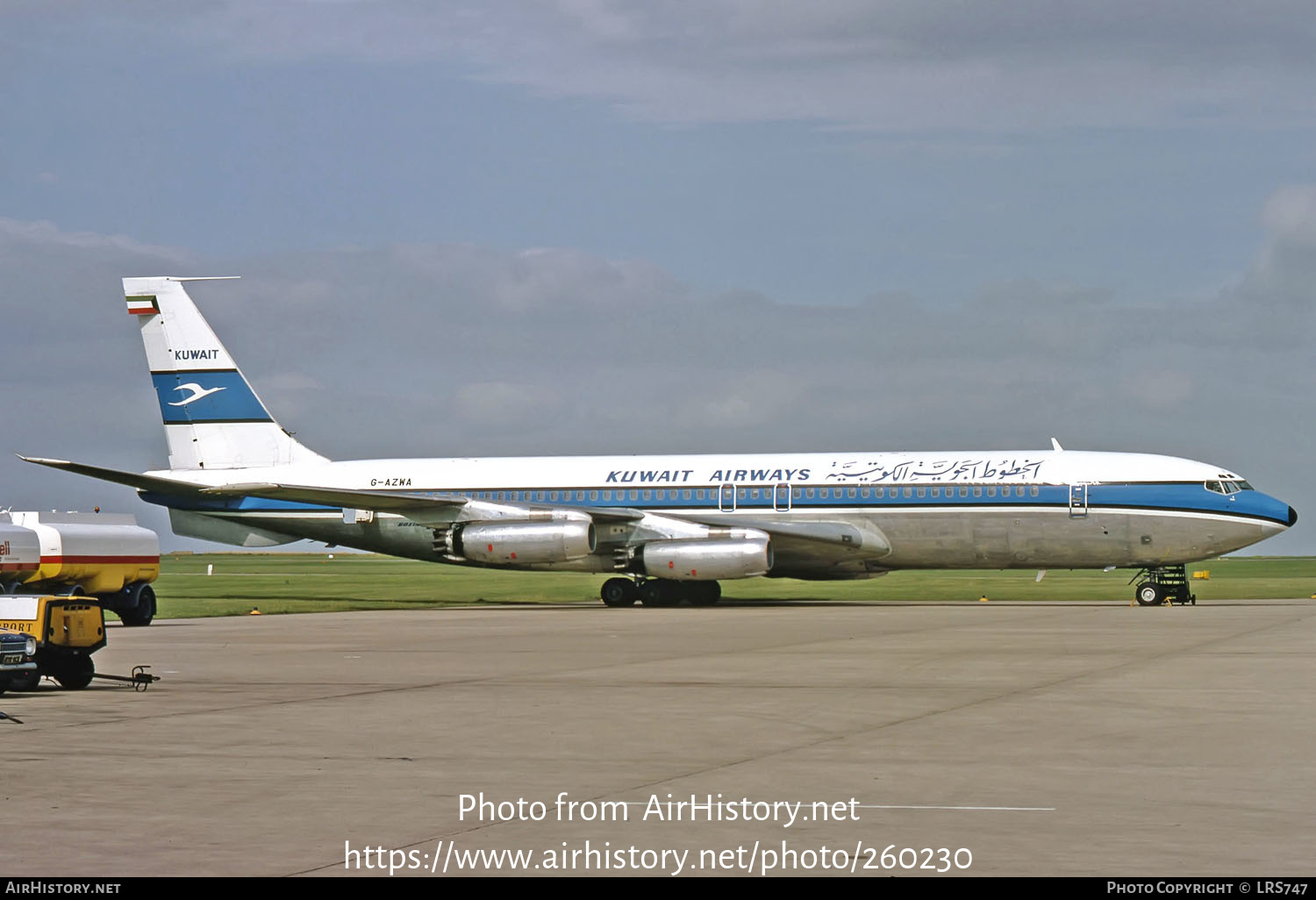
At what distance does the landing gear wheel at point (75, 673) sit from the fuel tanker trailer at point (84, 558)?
1326 cm

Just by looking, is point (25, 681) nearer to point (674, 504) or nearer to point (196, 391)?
point (674, 504)

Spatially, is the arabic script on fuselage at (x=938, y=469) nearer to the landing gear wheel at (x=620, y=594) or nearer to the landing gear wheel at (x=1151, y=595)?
the landing gear wheel at (x=1151, y=595)

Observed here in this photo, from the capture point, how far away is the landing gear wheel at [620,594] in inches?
1719

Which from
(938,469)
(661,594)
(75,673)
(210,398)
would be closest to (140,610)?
(661,594)

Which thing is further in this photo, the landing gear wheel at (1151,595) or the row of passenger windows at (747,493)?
the row of passenger windows at (747,493)

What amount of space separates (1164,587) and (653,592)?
1340 cm

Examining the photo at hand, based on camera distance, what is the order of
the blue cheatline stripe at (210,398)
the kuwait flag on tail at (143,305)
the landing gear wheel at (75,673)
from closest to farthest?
the landing gear wheel at (75,673) → the kuwait flag on tail at (143,305) → the blue cheatline stripe at (210,398)

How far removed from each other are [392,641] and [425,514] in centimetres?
1767

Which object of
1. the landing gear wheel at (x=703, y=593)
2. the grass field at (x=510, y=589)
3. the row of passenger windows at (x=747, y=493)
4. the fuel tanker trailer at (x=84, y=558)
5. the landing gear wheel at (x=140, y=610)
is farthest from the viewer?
the grass field at (x=510, y=589)

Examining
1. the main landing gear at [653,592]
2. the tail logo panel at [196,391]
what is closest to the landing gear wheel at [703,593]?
the main landing gear at [653,592]

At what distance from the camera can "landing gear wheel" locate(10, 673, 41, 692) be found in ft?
55.8

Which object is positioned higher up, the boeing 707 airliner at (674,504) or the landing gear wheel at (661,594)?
the boeing 707 airliner at (674,504)
